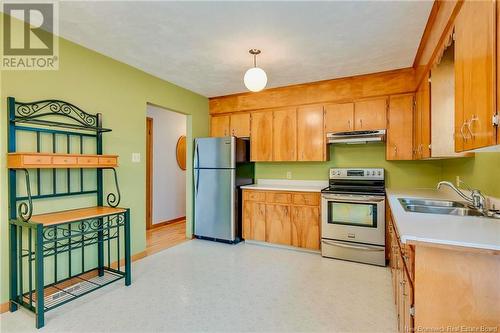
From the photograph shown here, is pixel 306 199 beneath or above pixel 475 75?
beneath

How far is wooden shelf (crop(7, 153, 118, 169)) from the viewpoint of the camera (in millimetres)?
2023

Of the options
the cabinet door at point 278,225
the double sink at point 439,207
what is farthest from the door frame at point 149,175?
the double sink at point 439,207

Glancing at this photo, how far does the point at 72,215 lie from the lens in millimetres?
2316

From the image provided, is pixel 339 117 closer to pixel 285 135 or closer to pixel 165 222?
pixel 285 135

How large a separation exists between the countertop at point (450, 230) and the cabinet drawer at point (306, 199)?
5.97 feet

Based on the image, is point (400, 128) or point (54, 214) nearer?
point (54, 214)

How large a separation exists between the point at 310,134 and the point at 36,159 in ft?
10.5

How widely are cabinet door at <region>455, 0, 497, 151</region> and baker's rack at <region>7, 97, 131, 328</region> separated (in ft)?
9.11

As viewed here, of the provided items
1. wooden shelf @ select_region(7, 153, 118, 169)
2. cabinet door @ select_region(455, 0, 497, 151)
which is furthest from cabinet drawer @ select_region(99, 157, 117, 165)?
cabinet door @ select_region(455, 0, 497, 151)

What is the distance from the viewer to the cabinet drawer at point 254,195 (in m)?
3.95

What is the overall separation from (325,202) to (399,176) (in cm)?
116

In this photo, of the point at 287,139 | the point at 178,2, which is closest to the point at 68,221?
the point at 178,2

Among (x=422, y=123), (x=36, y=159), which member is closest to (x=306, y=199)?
(x=422, y=123)

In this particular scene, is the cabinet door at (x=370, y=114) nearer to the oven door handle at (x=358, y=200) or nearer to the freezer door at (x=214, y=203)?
the oven door handle at (x=358, y=200)
